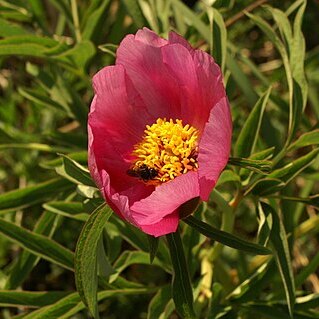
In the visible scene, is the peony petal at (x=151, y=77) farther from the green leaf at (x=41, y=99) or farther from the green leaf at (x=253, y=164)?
the green leaf at (x=41, y=99)

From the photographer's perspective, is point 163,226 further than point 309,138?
No

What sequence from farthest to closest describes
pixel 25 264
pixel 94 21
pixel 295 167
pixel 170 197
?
pixel 94 21, pixel 25 264, pixel 295 167, pixel 170 197

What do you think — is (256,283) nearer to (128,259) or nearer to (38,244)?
(128,259)

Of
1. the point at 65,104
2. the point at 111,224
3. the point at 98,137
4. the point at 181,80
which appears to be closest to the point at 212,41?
the point at 181,80

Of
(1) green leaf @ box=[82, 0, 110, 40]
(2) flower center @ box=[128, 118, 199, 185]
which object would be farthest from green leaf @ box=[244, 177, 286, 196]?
(1) green leaf @ box=[82, 0, 110, 40]

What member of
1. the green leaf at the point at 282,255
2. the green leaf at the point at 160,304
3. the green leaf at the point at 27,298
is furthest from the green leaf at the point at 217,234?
the green leaf at the point at 27,298

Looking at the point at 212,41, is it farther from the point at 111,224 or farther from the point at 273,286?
the point at 273,286

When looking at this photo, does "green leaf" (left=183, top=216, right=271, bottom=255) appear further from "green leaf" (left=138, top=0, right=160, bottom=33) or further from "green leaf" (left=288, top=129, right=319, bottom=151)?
"green leaf" (left=138, top=0, right=160, bottom=33)

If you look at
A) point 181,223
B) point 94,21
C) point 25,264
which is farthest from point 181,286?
point 94,21
